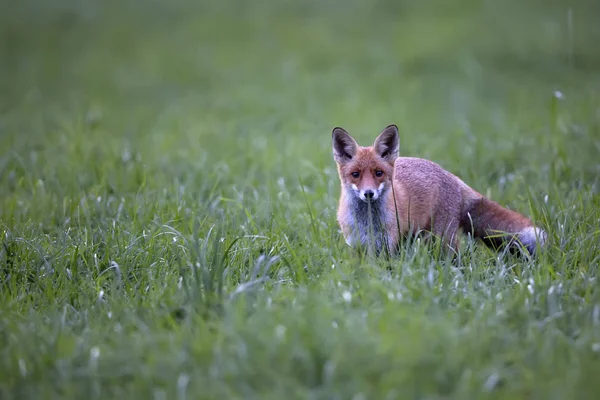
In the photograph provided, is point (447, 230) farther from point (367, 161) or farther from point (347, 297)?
point (347, 297)

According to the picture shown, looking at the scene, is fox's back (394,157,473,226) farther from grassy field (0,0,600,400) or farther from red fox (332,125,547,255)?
grassy field (0,0,600,400)

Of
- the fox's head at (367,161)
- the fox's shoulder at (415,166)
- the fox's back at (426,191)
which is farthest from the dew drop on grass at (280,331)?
the fox's shoulder at (415,166)

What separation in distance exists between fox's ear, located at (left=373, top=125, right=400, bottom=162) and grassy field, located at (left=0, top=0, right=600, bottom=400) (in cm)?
74

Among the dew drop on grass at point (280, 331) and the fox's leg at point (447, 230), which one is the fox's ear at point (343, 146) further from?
the dew drop on grass at point (280, 331)

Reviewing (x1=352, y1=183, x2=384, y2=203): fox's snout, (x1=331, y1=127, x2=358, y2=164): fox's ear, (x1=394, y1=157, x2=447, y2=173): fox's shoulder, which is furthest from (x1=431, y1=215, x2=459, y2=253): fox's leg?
(x1=331, y1=127, x2=358, y2=164): fox's ear

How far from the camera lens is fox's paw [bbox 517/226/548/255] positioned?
5.45 metres

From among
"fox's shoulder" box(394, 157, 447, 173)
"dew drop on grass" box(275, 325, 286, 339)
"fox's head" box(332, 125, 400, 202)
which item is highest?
"fox's head" box(332, 125, 400, 202)

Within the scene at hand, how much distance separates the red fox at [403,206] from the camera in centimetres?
561

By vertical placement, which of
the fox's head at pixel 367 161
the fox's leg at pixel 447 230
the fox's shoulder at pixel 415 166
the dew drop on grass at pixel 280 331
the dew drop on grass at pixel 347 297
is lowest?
the fox's leg at pixel 447 230

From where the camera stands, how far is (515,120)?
1031cm

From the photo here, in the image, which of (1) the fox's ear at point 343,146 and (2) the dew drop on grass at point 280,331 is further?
(1) the fox's ear at point 343,146

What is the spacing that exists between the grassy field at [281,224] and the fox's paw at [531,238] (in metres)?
0.13

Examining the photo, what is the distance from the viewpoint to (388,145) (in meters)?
5.86

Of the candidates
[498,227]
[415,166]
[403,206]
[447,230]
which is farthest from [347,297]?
[415,166]
